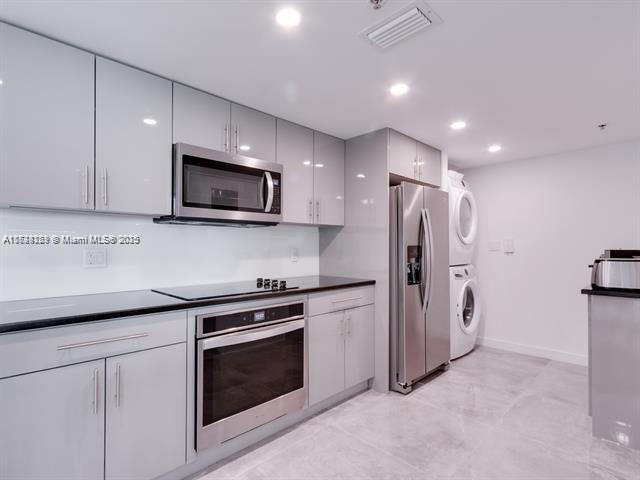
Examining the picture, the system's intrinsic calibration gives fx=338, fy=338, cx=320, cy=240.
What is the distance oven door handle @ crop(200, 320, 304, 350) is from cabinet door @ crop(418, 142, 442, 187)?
1937 millimetres

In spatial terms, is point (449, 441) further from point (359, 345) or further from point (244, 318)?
point (244, 318)

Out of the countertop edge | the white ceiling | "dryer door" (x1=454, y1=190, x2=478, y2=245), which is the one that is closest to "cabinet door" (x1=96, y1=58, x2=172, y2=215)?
the white ceiling

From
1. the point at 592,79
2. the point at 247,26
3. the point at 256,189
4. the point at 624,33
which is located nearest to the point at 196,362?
the point at 256,189

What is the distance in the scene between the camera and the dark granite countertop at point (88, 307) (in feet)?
4.36

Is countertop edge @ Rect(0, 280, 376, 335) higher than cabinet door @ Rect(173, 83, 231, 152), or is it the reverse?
cabinet door @ Rect(173, 83, 231, 152)

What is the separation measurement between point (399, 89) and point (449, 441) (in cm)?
225

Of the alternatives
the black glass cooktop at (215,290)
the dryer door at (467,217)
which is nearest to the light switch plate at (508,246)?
the dryer door at (467,217)

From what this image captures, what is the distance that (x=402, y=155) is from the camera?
301 centimetres

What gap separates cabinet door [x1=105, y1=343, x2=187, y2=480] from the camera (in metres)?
1.51

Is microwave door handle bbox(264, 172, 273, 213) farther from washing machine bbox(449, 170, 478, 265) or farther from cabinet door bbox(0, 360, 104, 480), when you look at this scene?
washing machine bbox(449, 170, 478, 265)

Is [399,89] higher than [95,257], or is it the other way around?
[399,89]

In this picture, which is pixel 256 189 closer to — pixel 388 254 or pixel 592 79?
pixel 388 254

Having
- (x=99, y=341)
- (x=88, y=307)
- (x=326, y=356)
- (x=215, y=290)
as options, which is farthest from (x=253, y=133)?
(x=326, y=356)

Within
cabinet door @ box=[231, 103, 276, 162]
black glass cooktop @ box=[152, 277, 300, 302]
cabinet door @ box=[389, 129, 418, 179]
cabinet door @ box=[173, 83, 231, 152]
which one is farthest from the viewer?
cabinet door @ box=[389, 129, 418, 179]
